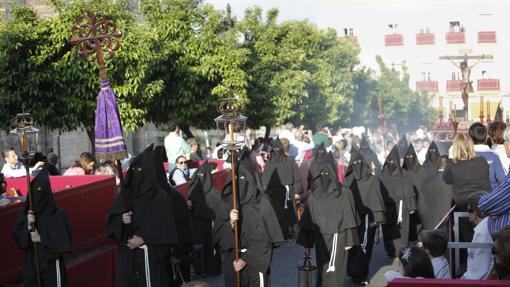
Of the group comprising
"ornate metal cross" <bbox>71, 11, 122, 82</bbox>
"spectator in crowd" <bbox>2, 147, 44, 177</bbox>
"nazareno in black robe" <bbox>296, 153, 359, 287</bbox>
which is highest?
"ornate metal cross" <bbox>71, 11, 122, 82</bbox>

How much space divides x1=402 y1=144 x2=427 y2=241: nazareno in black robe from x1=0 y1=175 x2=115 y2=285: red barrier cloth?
5313 mm

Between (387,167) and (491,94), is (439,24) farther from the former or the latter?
(387,167)

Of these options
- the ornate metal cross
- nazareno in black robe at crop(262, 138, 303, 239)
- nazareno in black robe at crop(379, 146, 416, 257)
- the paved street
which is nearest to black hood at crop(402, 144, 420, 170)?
nazareno in black robe at crop(379, 146, 416, 257)

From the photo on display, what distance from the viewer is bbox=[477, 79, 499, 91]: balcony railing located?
72.3 metres

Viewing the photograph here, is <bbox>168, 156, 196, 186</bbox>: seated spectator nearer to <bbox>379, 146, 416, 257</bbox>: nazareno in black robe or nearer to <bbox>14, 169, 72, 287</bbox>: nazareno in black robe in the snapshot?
<bbox>379, 146, 416, 257</bbox>: nazareno in black robe

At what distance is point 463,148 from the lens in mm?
11617

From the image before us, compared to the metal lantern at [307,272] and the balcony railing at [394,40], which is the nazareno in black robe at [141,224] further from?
the balcony railing at [394,40]

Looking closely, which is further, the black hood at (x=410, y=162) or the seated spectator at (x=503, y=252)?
the black hood at (x=410, y=162)

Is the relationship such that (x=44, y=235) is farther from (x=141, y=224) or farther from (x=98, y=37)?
(x=98, y=37)

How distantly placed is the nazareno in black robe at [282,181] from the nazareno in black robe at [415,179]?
2.60 m

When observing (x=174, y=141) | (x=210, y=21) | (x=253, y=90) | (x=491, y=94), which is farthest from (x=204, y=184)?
(x=491, y=94)

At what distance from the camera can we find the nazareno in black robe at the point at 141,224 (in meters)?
10.4

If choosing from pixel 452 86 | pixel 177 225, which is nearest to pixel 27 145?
pixel 177 225

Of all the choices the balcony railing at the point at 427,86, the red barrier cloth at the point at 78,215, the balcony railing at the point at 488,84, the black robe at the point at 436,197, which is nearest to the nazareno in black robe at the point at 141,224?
the red barrier cloth at the point at 78,215
